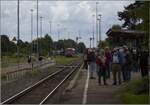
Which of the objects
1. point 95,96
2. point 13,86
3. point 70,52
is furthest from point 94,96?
point 70,52

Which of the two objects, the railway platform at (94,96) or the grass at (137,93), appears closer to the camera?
the grass at (137,93)

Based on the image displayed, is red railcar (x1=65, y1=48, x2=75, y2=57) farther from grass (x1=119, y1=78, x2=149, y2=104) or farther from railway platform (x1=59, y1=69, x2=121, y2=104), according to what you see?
grass (x1=119, y1=78, x2=149, y2=104)

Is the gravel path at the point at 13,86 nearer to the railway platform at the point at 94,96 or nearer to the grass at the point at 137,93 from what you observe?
the railway platform at the point at 94,96

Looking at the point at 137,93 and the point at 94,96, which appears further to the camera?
the point at 94,96

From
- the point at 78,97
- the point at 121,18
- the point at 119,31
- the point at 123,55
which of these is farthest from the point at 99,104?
the point at 121,18

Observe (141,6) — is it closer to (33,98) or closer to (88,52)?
(33,98)

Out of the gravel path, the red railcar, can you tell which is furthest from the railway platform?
the red railcar

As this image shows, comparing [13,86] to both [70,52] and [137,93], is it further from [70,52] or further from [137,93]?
[70,52]

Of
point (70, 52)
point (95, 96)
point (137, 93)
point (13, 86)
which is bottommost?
point (13, 86)

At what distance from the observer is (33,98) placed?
25875 millimetres

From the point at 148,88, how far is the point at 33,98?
782 centimetres

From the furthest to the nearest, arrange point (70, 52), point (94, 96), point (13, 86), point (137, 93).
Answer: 1. point (70, 52)
2. point (13, 86)
3. point (94, 96)
4. point (137, 93)

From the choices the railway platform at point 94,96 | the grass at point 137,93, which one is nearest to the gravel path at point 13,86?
the railway platform at point 94,96

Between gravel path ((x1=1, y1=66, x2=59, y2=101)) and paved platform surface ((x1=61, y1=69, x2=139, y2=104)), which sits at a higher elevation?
paved platform surface ((x1=61, y1=69, x2=139, y2=104))
